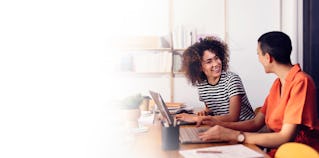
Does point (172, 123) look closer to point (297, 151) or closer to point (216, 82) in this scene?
point (297, 151)

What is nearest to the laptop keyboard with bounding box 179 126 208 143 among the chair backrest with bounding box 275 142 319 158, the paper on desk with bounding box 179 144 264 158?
the paper on desk with bounding box 179 144 264 158

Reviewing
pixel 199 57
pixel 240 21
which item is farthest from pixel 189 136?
pixel 240 21

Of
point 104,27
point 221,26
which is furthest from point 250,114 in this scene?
point 104,27

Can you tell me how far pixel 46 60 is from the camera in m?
0.43

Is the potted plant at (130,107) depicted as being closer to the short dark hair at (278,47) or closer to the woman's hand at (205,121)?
the woman's hand at (205,121)

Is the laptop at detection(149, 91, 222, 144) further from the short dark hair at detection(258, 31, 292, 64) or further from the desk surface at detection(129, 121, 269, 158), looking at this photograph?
the short dark hair at detection(258, 31, 292, 64)

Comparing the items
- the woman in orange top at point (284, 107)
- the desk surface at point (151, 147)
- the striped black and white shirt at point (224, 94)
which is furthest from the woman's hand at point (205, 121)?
the striped black and white shirt at point (224, 94)

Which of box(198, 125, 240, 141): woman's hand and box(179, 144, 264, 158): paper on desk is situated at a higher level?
box(198, 125, 240, 141): woman's hand

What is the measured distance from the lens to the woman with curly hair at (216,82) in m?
2.10

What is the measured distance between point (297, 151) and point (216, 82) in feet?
4.29

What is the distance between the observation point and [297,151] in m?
1.02

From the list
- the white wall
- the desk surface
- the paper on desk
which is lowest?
the desk surface

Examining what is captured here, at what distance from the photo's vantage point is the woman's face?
2.30 meters

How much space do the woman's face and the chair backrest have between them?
1.25 m
